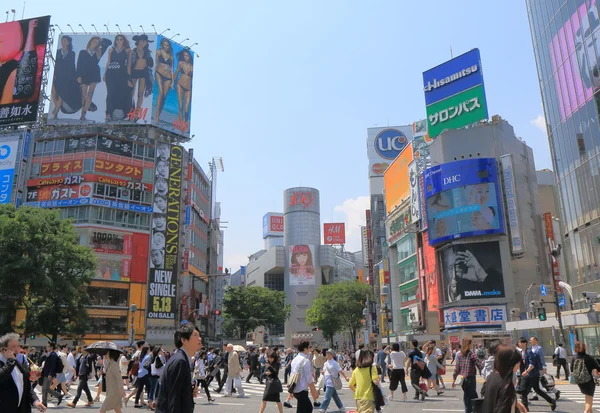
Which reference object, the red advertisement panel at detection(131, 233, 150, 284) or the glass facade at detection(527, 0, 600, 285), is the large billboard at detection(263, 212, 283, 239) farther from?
the glass facade at detection(527, 0, 600, 285)

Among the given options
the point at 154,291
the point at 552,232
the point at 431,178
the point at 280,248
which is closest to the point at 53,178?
the point at 154,291

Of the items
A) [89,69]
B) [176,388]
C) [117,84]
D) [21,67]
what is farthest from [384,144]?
[176,388]

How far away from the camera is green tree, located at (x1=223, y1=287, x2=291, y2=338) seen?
7794 cm

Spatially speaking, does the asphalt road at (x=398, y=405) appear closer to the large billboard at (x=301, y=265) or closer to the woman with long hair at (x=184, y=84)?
the woman with long hair at (x=184, y=84)

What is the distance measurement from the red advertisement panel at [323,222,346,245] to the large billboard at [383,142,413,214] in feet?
193

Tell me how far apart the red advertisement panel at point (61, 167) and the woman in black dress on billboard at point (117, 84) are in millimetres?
6140

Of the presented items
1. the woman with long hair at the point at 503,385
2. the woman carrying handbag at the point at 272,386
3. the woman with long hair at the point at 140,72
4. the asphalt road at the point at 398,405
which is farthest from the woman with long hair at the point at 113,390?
the woman with long hair at the point at 140,72

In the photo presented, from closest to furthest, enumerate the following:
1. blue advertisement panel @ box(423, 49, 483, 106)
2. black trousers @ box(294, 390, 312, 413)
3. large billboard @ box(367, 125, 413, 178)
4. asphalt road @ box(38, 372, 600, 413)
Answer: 1. black trousers @ box(294, 390, 312, 413)
2. asphalt road @ box(38, 372, 600, 413)
3. blue advertisement panel @ box(423, 49, 483, 106)
4. large billboard @ box(367, 125, 413, 178)

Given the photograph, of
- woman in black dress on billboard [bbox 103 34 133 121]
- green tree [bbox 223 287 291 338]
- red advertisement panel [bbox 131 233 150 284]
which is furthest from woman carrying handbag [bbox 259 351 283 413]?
green tree [bbox 223 287 291 338]

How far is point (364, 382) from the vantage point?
8.32 m

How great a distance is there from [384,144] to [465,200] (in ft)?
169

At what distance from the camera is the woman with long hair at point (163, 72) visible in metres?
58.2

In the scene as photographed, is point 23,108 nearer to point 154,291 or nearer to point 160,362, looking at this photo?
point 154,291

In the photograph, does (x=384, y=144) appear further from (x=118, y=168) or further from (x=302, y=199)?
(x=118, y=168)
